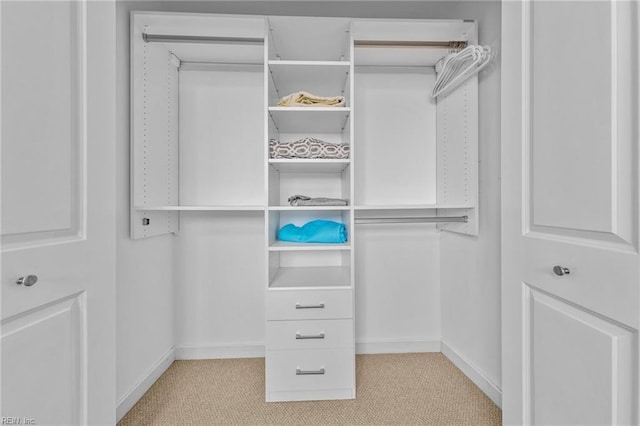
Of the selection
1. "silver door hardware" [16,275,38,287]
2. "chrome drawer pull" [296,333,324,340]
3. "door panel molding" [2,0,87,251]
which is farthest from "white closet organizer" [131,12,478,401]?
"silver door hardware" [16,275,38,287]

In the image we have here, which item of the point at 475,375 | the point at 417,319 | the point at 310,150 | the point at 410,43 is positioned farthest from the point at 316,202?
the point at 475,375

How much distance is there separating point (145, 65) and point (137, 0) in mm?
408

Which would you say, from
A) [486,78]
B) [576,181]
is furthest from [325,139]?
[576,181]

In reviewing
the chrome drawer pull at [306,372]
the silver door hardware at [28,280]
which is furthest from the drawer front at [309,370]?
the silver door hardware at [28,280]

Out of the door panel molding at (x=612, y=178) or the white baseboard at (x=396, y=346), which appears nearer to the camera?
the door panel molding at (x=612, y=178)

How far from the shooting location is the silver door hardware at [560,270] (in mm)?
932

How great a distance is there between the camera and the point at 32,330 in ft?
2.61

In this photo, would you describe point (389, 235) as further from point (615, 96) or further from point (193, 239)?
point (615, 96)

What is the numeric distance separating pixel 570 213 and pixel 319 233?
1453 mm

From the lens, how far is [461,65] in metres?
2.09

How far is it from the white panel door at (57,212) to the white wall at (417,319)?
87 centimetres

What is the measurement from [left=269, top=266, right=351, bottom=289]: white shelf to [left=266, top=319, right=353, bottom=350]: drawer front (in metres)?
0.19

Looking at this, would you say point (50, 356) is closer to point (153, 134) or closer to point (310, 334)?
point (310, 334)

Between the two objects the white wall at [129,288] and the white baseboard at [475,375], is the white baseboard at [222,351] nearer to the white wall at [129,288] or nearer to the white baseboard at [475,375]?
the white wall at [129,288]
